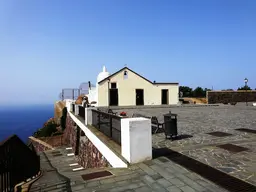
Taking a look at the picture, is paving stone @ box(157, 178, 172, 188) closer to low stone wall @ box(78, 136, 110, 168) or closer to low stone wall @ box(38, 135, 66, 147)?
low stone wall @ box(78, 136, 110, 168)

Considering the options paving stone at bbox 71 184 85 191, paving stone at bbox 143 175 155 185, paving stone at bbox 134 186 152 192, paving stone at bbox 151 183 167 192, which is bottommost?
paving stone at bbox 71 184 85 191

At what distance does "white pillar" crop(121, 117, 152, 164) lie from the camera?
15.5ft

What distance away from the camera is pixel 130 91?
27.9 m

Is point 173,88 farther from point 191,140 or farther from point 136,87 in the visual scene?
point 191,140

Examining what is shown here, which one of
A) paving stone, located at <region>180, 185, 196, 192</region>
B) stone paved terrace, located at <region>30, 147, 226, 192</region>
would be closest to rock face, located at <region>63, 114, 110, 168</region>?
stone paved terrace, located at <region>30, 147, 226, 192</region>

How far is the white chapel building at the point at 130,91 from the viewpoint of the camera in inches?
1040

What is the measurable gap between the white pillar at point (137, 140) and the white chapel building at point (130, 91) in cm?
2146

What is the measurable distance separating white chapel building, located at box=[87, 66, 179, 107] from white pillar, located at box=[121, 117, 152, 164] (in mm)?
21460

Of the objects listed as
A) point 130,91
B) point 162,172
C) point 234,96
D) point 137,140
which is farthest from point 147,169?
point 234,96

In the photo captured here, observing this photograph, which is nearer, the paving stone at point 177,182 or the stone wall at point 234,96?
the paving stone at point 177,182

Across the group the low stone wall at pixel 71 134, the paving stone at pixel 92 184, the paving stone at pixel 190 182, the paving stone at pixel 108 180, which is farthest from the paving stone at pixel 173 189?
the low stone wall at pixel 71 134

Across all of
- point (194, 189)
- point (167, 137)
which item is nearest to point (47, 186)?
point (194, 189)

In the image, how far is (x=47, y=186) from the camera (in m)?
3.85

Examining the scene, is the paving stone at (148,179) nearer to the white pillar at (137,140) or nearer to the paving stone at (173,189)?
the paving stone at (173,189)
